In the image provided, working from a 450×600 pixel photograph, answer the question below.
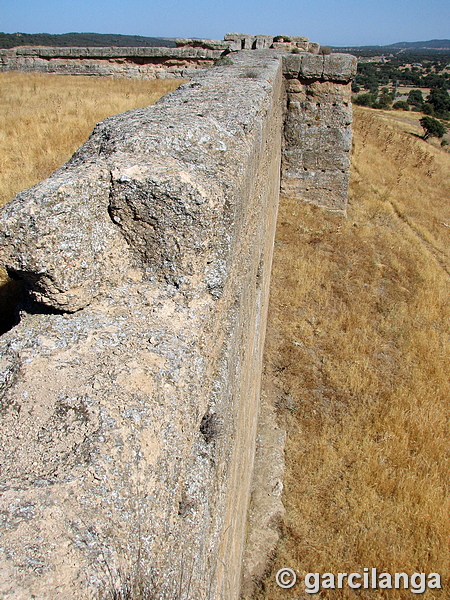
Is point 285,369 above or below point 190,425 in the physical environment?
below

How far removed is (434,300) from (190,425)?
20.4ft

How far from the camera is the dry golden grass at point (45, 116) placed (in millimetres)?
5418

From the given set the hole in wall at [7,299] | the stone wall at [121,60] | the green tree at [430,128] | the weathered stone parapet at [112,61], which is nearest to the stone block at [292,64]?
the hole in wall at [7,299]

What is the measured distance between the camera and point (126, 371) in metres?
1.17

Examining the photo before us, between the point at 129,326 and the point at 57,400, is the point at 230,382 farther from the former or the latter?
the point at 57,400

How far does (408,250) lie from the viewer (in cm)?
785

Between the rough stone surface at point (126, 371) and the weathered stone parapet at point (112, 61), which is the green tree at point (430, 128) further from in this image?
the rough stone surface at point (126, 371)

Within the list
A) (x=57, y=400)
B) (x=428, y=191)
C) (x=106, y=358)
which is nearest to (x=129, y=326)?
(x=106, y=358)

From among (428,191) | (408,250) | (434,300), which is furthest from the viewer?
(428,191)

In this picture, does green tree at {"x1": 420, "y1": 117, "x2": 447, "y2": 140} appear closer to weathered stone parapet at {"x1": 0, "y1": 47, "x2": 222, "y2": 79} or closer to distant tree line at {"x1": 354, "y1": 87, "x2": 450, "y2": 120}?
distant tree line at {"x1": 354, "y1": 87, "x2": 450, "y2": 120}

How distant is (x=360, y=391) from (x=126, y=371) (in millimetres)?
3986

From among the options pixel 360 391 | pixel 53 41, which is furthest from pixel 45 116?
pixel 53 41

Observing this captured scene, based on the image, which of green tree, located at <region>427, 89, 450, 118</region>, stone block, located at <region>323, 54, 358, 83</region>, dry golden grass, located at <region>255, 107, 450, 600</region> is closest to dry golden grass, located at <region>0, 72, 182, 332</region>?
dry golden grass, located at <region>255, 107, 450, 600</region>

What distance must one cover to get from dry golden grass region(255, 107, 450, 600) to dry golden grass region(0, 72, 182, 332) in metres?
2.76
